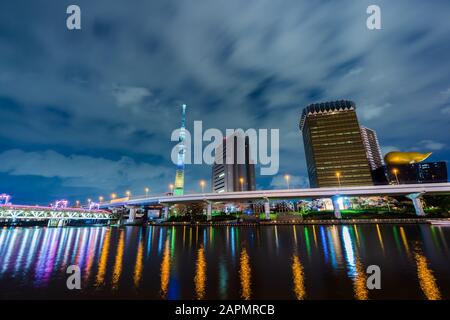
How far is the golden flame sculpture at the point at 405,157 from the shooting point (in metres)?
129

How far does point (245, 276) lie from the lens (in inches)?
525

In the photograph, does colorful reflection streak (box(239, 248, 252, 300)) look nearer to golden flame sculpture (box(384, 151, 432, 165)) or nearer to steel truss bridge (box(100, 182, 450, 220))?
steel truss bridge (box(100, 182, 450, 220))

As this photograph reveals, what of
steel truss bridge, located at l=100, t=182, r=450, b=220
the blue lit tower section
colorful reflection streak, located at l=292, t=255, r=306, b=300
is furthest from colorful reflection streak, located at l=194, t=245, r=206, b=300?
the blue lit tower section

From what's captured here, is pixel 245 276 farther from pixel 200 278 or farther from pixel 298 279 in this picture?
pixel 298 279

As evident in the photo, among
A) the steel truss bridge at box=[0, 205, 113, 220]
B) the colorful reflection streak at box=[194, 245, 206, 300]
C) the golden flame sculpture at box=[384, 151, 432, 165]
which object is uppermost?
the golden flame sculpture at box=[384, 151, 432, 165]

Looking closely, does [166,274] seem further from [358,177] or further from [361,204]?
[358,177]

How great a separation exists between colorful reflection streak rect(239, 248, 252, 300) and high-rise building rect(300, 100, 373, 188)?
458 ft

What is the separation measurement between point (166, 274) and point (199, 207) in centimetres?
10352

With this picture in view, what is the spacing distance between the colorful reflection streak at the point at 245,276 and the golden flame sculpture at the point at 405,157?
15713 centimetres

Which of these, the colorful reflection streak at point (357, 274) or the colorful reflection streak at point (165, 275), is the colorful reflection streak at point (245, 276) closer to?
the colorful reflection streak at point (165, 275)

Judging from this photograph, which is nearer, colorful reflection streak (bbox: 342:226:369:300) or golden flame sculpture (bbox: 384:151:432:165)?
colorful reflection streak (bbox: 342:226:369:300)

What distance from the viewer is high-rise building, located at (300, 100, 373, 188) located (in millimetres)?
143375

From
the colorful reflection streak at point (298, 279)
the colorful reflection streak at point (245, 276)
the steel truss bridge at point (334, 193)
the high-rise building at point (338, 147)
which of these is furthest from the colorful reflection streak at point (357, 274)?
the high-rise building at point (338, 147)
